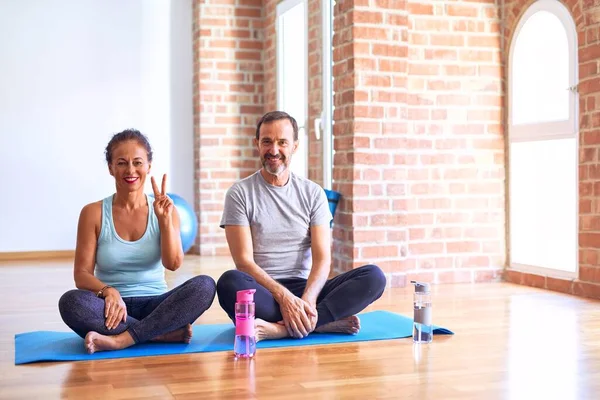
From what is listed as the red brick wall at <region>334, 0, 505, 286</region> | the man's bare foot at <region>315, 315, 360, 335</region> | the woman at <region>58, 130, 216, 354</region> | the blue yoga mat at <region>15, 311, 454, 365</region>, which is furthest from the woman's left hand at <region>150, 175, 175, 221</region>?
the red brick wall at <region>334, 0, 505, 286</region>

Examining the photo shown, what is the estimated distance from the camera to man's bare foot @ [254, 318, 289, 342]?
10.9 ft

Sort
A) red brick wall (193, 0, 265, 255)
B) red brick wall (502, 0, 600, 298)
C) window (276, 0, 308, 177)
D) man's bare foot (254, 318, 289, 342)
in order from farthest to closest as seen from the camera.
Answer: red brick wall (193, 0, 265, 255)
window (276, 0, 308, 177)
red brick wall (502, 0, 600, 298)
man's bare foot (254, 318, 289, 342)

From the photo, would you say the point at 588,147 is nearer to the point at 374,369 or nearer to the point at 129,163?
the point at 374,369

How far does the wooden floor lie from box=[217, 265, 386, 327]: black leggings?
0.18 meters

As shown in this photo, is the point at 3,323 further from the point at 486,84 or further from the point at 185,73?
the point at 185,73

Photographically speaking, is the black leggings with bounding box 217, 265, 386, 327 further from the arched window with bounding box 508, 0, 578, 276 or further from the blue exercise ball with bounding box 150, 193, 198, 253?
the blue exercise ball with bounding box 150, 193, 198, 253

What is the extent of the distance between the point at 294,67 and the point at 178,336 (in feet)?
12.5

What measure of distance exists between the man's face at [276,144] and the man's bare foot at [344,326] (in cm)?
65

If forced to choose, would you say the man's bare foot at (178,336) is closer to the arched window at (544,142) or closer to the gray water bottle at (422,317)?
the gray water bottle at (422,317)

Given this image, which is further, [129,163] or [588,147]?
[588,147]

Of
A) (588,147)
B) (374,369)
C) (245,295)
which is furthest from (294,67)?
(374,369)

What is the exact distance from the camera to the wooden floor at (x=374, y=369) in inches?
102

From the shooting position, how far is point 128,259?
3.24 meters

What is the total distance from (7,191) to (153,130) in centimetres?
127
